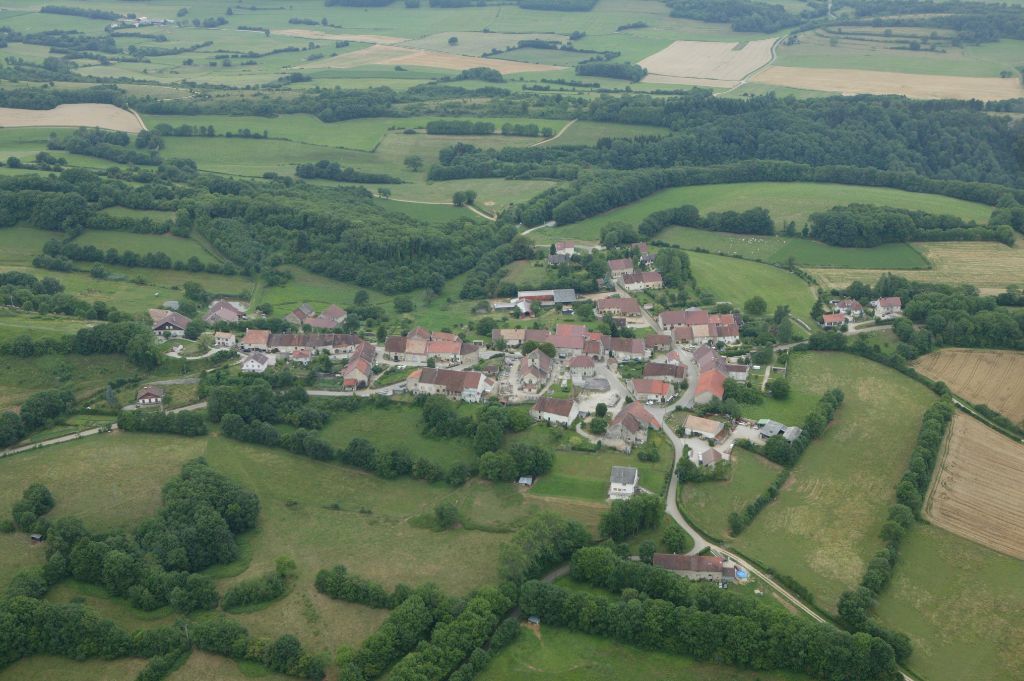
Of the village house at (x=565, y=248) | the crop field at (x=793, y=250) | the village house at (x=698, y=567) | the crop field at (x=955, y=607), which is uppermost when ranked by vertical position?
the village house at (x=565, y=248)

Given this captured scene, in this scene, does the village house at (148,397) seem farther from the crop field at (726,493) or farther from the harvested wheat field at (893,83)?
the harvested wheat field at (893,83)

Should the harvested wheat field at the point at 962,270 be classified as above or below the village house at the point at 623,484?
above

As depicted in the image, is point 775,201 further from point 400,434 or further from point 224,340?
point 224,340

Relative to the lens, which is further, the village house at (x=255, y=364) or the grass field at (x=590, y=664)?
the village house at (x=255, y=364)

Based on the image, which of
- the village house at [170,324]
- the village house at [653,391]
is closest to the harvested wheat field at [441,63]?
the village house at [170,324]

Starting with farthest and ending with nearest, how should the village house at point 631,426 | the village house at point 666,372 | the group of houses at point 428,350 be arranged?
the group of houses at point 428,350
the village house at point 666,372
the village house at point 631,426

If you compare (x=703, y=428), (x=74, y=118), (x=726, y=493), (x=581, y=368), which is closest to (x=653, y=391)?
(x=703, y=428)

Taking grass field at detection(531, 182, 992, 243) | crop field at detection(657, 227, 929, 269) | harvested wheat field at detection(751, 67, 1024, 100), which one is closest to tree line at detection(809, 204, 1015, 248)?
crop field at detection(657, 227, 929, 269)

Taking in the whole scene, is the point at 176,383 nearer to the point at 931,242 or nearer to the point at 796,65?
the point at 931,242

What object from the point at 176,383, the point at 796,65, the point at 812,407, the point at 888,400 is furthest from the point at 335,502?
the point at 796,65
